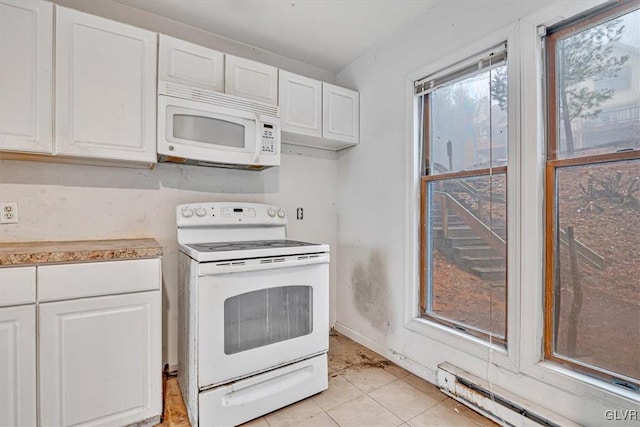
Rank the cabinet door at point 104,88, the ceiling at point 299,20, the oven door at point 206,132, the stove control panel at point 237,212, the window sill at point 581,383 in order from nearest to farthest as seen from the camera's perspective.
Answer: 1. the window sill at point 581,383
2. the cabinet door at point 104,88
3. the oven door at point 206,132
4. the ceiling at point 299,20
5. the stove control panel at point 237,212

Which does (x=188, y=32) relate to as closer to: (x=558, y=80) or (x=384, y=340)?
(x=558, y=80)

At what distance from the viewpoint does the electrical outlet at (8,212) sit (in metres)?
1.76

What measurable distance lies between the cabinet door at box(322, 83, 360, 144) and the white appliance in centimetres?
111

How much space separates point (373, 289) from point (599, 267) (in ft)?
4.85

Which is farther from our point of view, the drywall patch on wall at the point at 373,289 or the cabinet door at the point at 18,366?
the drywall patch on wall at the point at 373,289

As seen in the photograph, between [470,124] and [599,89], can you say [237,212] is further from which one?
[599,89]

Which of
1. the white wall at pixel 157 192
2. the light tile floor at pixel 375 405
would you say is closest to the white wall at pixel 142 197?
the white wall at pixel 157 192

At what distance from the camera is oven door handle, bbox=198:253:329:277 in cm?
157

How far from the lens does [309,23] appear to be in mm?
2271

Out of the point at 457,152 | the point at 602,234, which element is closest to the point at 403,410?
the point at 602,234

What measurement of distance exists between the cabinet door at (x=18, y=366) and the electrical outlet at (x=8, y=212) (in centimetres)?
71

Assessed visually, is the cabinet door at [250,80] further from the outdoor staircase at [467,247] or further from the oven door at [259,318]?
the outdoor staircase at [467,247]

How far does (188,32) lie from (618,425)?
3294mm

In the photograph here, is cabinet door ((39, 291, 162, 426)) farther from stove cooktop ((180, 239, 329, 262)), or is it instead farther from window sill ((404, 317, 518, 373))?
window sill ((404, 317, 518, 373))
